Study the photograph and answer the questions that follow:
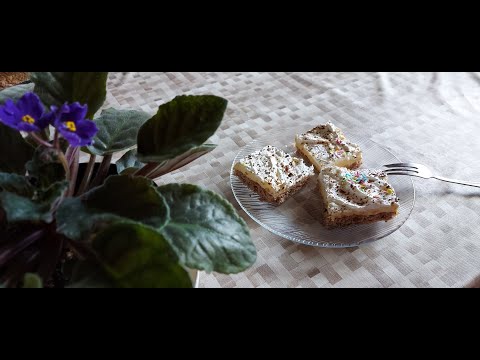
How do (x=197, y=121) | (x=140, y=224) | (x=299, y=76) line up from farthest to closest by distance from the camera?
(x=299, y=76) < (x=197, y=121) < (x=140, y=224)

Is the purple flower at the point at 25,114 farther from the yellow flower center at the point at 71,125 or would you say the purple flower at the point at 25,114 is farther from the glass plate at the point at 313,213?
the glass plate at the point at 313,213

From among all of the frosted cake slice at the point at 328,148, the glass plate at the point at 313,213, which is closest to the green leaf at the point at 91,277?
the glass plate at the point at 313,213

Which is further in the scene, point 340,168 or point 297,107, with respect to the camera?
point 297,107

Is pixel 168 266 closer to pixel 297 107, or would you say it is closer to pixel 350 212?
pixel 350 212

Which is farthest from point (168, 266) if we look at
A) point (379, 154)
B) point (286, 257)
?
point (379, 154)

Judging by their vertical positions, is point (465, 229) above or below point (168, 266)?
below
